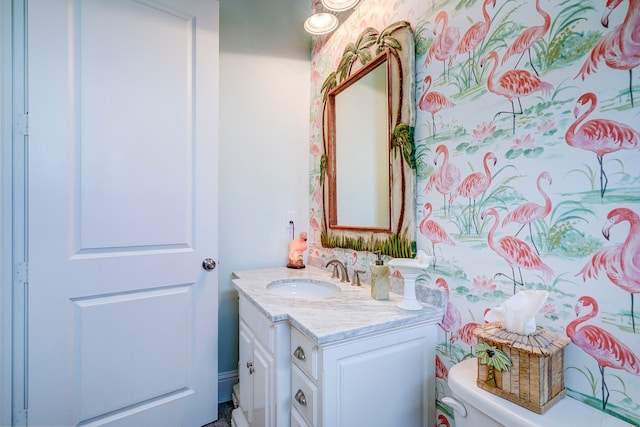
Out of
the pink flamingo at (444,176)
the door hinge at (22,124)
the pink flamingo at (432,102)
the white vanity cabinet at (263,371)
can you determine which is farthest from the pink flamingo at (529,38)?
the door hinge at (22,124)

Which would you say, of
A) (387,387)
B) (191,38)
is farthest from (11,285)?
(387,387)

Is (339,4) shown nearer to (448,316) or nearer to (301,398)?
(448,316)

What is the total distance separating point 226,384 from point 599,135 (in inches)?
79.9

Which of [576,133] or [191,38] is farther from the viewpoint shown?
[191,38]

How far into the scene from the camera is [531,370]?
65 centimetres

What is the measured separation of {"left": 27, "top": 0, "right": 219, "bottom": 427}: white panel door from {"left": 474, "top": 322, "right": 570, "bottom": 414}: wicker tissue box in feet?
4.23

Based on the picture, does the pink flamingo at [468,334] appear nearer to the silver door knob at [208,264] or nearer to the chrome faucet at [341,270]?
the chrome faucet at [341,270]

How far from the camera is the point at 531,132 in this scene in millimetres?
801

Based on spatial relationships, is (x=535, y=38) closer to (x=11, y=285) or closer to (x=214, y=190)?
(x=214, y=190)

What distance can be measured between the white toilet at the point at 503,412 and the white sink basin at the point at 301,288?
2.45ft

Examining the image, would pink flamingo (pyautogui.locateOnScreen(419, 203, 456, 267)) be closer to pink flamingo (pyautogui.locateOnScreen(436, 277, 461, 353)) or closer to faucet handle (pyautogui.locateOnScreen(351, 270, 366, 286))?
pink flamingo (pyautogui.locateOnScreen(436, 277, 461, 353))

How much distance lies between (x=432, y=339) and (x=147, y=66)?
1.71 m

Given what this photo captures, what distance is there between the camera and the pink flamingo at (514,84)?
785 millimetres

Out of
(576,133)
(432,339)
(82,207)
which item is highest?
Result: (576,133)
